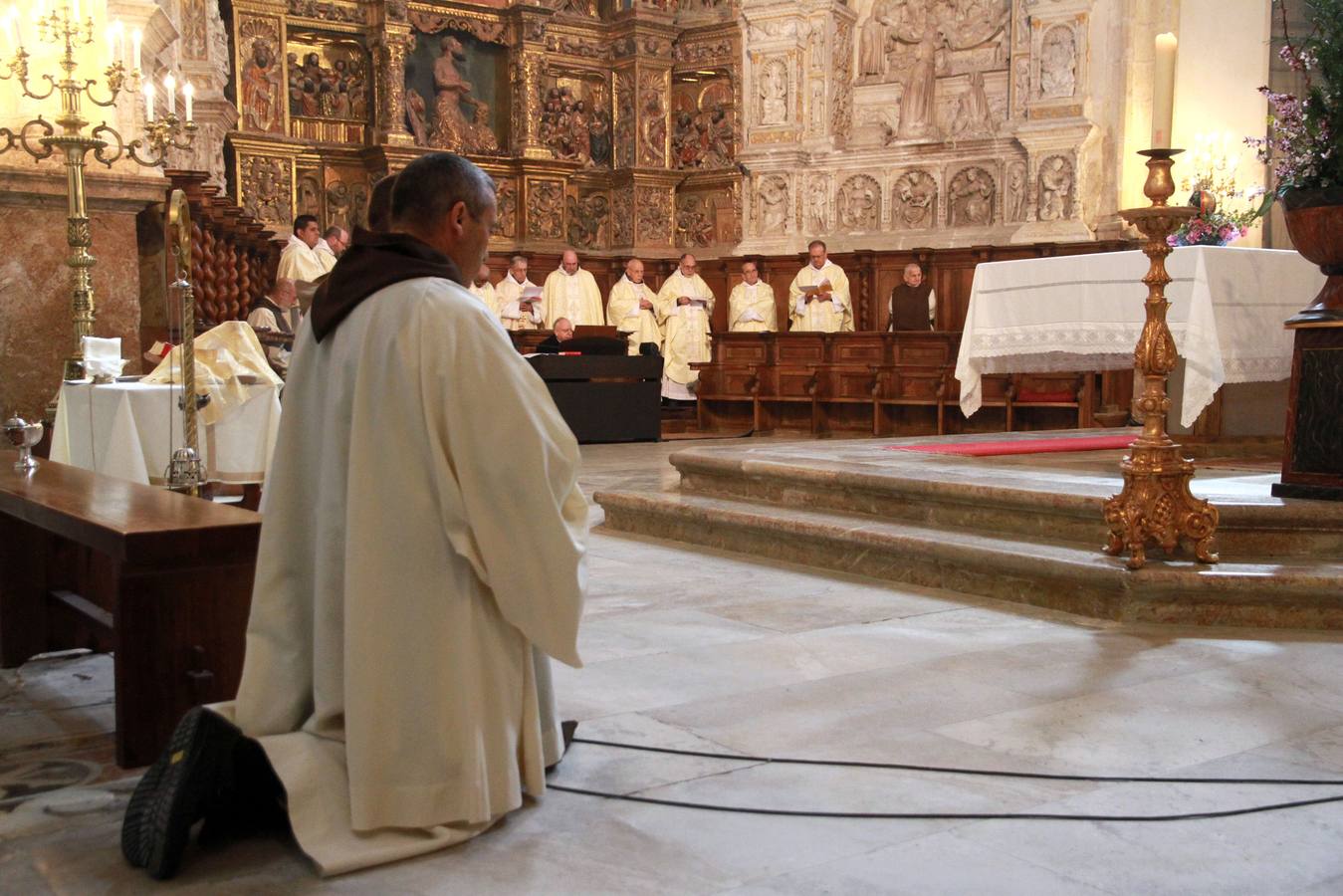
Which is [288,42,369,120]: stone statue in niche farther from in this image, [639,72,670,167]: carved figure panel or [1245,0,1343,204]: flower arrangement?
[1245,0,1343,204]: flower arrangement

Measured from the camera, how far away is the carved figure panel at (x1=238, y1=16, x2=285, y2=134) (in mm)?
14562

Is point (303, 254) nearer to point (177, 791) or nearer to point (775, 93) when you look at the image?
point (775, 93)

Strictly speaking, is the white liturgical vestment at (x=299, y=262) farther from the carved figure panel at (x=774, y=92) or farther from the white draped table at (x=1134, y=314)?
the white draped table at (x=1134, y=314)

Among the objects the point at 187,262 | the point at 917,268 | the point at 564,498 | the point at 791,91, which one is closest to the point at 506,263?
the point at 791,91

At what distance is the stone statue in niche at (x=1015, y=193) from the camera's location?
1377 centimetres

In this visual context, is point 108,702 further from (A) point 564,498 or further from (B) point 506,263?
(B) point 506,263

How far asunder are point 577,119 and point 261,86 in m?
4.03

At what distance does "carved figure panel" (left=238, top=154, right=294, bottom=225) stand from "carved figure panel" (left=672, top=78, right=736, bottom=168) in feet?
16.4

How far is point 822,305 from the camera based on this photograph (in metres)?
14.2

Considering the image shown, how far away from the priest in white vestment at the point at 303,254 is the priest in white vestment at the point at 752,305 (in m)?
4.97

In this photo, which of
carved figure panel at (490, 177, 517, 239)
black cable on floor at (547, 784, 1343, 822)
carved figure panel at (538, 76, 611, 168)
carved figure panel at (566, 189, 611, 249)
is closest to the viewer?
black cable on floor at (547, 784, 1343, 822)

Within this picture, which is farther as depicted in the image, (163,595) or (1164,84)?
(1164,84)

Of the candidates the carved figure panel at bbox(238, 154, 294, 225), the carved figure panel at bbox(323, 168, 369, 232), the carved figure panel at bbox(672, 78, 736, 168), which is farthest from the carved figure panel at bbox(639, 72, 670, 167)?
the carved figure panel at bbox(238, 154, 294, 225)

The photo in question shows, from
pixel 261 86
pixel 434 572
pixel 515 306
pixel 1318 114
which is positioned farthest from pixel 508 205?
pixel 434 572
